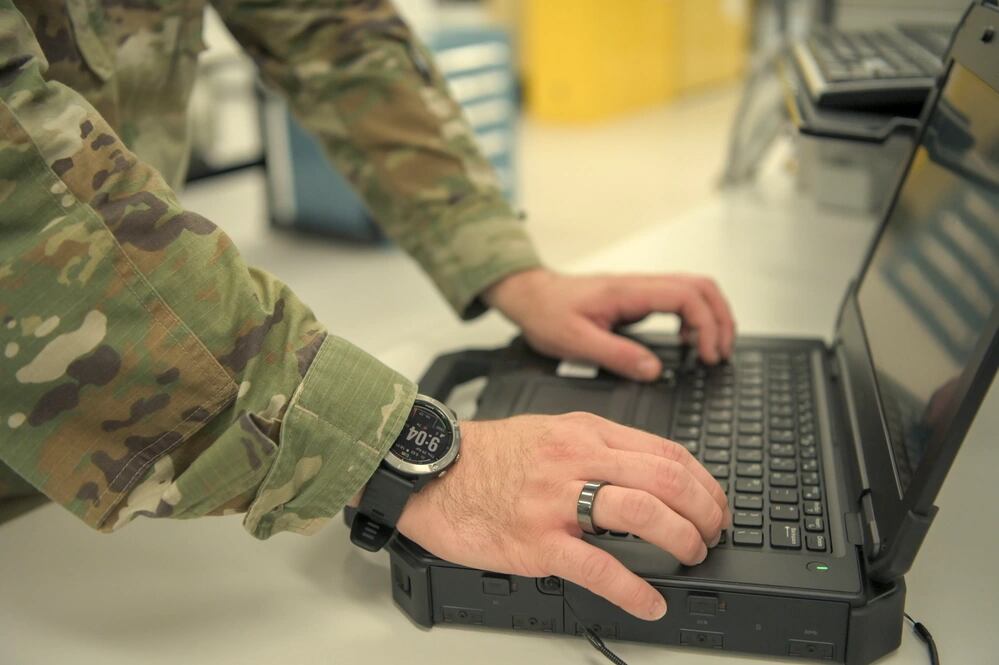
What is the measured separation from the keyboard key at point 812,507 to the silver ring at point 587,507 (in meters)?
0.13

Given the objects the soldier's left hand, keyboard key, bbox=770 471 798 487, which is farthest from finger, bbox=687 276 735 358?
keyboard key, bbox=770 471 798 487

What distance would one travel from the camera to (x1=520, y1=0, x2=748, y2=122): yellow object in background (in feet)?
13.7

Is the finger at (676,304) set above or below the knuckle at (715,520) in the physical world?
below

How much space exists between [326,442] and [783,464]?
0.30m

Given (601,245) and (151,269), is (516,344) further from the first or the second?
(601,245)

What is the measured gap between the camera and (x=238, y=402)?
0.53 meters

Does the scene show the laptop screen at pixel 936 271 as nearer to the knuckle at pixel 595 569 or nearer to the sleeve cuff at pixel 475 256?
the knuckle at pixel 595 569

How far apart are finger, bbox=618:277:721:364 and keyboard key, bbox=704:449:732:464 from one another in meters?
0.16

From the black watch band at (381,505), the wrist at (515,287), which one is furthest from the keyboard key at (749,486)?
the wrist at (515,287)

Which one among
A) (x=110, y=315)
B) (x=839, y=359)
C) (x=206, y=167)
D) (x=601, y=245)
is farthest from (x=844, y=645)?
(x=601, y=245)

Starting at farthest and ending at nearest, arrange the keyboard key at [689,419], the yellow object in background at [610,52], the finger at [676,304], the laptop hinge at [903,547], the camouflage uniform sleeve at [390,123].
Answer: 1. the yellow object in background at [610,52]
2. the camouflage uniform sleeve at [390,123]
3. the finger at [676,304]
4. the keyboard key at [689,419]
5. the laptop hinge at [903,547]

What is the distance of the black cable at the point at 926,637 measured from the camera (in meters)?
0.51

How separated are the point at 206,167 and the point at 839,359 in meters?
1.79

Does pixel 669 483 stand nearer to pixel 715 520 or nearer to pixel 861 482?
pixel 715 520
